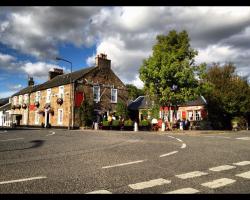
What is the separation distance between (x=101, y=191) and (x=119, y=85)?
1580 inches

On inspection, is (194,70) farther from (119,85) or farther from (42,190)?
(42,190)

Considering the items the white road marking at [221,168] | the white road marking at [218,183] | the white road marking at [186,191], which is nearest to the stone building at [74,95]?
the white road marking at [221,168]

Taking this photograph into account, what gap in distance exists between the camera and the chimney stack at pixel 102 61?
42312mm

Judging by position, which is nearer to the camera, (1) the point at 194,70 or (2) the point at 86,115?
(1) the point at 194,70

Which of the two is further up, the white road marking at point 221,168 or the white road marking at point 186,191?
the white road marking at point 221,168

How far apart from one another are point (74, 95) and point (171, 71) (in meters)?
15.0

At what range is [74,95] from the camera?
38719mm

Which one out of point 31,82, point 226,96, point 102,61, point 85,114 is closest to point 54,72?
point 31,82

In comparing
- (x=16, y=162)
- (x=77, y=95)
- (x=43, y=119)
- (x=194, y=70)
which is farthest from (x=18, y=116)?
(x=16, y=162)

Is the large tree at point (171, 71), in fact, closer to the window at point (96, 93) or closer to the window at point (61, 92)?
the window at point (96, 93)

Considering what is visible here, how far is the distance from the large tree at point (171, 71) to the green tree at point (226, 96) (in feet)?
25.0

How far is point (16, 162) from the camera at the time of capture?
895 centimetres

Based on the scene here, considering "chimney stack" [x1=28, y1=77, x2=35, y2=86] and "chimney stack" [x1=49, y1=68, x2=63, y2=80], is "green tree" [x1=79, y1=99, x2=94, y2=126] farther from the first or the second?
"chimney stack" [x1=28, y1=77, x2=35, y2=86]

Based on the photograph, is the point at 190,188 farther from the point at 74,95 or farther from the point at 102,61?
the point at 102,61
